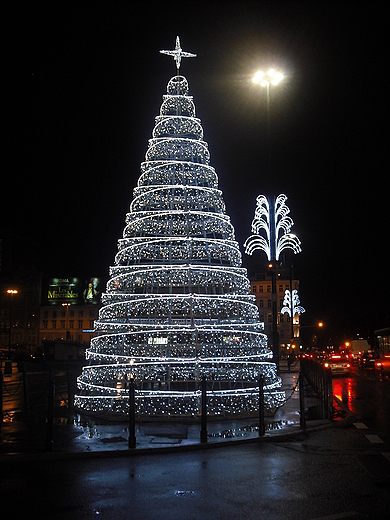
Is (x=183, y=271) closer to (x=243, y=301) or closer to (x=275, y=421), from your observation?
(x=243, y=301)

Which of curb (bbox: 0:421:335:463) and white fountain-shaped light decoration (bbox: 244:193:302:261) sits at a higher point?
white fountain-shaped light decoration (bbox: 244:193:302:261)

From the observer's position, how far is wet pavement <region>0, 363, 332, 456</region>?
9.74m

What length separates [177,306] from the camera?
50.0 feet

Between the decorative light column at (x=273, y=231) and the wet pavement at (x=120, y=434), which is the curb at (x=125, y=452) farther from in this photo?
the decorative light column at (x=273, y=231)

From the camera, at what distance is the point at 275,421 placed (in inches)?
519

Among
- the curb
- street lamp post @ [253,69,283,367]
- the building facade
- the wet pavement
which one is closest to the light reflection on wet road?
the wet pavement

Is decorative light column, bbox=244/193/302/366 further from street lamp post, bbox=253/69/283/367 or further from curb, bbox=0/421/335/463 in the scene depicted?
curb, bbox=0/421/335/463

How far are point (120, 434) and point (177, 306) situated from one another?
4.80 m

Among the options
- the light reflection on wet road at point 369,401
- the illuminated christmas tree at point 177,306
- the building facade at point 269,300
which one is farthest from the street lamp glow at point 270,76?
the building facade at point 269,300

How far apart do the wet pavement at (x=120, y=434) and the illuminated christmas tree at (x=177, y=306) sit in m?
0.74

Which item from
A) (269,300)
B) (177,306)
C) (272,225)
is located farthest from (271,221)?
(269,300)

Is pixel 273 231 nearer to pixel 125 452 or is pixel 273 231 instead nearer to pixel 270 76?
pixel 270 76

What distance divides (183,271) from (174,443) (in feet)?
19.3

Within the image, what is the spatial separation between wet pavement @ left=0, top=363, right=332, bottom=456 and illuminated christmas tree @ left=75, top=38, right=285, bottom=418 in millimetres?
740
